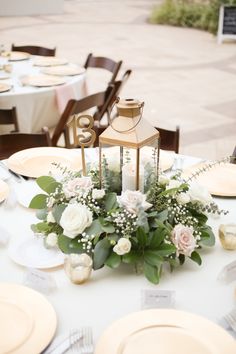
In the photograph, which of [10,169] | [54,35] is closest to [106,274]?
[10,169]

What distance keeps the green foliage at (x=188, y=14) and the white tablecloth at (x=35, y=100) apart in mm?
7304

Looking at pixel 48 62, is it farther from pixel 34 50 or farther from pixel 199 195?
pixel 199 195

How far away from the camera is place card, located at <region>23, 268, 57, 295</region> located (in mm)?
1351

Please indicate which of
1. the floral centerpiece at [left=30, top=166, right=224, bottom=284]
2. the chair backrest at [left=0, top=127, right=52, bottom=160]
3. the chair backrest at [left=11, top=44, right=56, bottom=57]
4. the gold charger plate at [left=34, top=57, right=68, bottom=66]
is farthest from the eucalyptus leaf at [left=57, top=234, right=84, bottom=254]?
the chair backrest at [left=11, top=44, right=56, bottom=57]

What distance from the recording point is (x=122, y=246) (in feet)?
4.47

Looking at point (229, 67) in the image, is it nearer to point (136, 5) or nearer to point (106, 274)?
point (106, 274)

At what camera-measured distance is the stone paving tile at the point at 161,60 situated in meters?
5.13

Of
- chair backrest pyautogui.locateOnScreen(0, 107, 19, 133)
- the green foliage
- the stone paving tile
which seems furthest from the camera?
the green foliage

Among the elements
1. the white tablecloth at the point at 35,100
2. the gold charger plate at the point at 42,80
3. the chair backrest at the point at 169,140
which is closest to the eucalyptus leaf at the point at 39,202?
the chair backrest at the point at 169,140

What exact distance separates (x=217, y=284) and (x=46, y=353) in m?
0.53

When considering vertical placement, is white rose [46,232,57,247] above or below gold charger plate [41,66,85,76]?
above

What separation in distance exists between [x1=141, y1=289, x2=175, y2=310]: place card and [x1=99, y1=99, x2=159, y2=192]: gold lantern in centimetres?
37

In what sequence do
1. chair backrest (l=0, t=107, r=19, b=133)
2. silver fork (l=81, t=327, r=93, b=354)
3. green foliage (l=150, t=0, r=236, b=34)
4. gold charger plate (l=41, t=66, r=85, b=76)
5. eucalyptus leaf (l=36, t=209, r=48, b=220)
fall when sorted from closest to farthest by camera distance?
silver fork (l=81, t=327, r=93, b=354), eucalyptus leaf (l=36, t=209, r=48, b=220), chair backrest (l=0, t=107, r=19, b=133), gold charger plate (l=41, t=66, r=85, b=76), green foliage (l=150, t=0, r=236, b=34)

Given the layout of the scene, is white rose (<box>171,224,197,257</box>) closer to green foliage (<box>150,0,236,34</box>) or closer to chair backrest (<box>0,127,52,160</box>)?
chair backrest (<box>0,127,52,160</box>)
